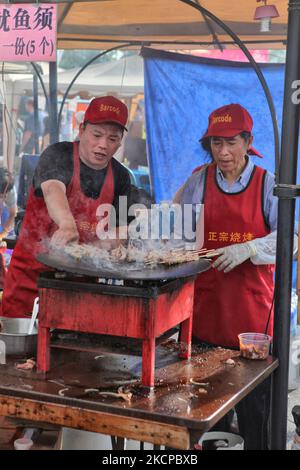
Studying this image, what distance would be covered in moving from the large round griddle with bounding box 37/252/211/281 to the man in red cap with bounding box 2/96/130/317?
856 millimetres

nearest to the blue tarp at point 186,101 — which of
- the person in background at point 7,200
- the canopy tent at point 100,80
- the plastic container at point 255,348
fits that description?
the person in background at point 7,200

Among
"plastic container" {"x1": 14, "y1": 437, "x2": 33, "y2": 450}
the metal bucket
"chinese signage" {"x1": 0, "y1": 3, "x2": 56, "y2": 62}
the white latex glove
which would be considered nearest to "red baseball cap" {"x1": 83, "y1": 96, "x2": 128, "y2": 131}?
"chinese signage" {"x1": 0, "y1": 3, "x2": 56, "y2": 62}

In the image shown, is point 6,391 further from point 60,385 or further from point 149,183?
point 149,183

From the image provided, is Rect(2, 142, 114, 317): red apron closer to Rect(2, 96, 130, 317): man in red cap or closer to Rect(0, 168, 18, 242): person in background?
Rect(2, 96, 130, 317): man in red cap

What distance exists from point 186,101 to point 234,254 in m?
2.40

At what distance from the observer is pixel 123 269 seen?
2650 mm

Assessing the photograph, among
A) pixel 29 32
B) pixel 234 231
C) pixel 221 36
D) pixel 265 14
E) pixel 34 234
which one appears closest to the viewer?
pixel 29 32

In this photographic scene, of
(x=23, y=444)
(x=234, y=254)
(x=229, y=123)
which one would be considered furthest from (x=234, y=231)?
(x=23, y=444)

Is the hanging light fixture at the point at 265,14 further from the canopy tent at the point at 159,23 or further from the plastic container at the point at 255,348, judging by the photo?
the plastic container at the point at 255,348

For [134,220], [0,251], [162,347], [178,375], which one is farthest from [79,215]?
[0,251]

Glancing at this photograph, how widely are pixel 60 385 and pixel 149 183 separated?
3.43 metres

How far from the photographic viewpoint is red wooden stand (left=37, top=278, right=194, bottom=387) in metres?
2.47

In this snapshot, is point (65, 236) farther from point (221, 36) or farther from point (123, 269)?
point (221, 36)
